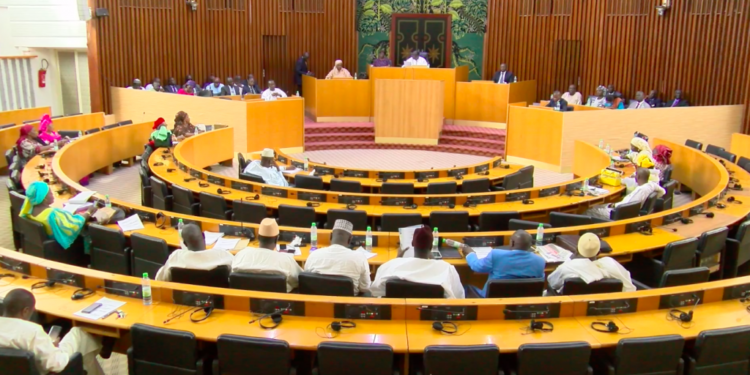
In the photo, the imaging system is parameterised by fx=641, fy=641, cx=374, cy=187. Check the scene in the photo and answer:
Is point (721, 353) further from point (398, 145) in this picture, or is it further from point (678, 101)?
point (678, 101)

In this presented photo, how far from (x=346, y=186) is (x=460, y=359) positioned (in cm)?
507

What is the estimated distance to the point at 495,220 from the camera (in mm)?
7375

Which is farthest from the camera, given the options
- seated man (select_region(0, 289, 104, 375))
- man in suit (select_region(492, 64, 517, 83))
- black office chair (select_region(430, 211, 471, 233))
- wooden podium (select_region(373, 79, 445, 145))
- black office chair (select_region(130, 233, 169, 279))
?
man in suit (select_region(492, 64, 517, 83))

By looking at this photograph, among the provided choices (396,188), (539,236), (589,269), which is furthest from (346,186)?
(589,269)

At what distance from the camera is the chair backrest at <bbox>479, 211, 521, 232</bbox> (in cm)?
736

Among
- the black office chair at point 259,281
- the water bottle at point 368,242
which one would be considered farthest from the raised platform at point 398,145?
the black office chair at point 259,281

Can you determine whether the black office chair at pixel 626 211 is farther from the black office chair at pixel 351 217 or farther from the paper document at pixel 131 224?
the paper document at pixel 131 224

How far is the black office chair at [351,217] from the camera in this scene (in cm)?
715

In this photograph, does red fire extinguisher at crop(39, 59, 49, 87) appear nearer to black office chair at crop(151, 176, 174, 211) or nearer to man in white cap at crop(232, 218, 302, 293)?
black office chair at crop(151, 176, 174, 211)

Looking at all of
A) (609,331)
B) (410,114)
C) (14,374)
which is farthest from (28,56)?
(609,331)

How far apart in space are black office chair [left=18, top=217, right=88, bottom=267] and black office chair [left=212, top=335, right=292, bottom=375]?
324cm

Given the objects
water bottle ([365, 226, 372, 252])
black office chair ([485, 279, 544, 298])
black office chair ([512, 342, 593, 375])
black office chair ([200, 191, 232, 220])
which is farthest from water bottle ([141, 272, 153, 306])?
black office chair ([200, 191, 232, 220])

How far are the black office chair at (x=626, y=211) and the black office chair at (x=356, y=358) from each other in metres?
4.62

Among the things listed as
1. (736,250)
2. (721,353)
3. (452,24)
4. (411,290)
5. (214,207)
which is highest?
(452,24)
